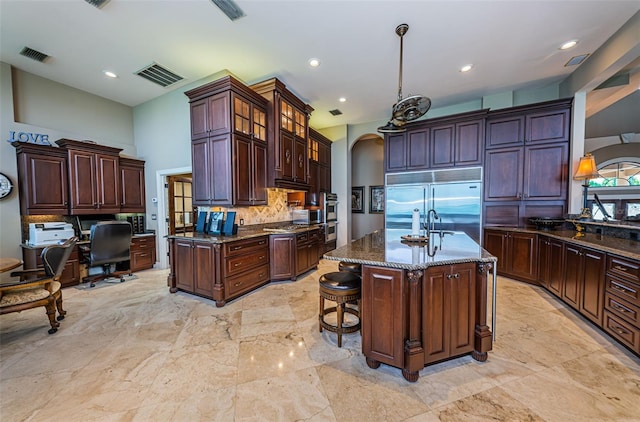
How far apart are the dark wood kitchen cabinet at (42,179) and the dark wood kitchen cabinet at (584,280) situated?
294 inches

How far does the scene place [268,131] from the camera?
4.08 meters

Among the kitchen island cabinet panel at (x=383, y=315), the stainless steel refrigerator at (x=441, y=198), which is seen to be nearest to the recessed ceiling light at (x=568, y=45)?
the stainless steel refrigerator at (x=441, y=198)

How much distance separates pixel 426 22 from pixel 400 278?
2.94 meters

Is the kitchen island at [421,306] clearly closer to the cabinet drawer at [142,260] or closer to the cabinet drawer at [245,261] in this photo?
the cabinet drawer at [245,261]

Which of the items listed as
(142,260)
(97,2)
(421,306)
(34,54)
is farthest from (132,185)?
(421,306)

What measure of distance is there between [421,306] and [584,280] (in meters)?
→ 2.41

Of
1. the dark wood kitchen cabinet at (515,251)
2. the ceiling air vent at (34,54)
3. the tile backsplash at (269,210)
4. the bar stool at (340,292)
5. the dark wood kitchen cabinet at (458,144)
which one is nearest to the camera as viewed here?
the bar stool at (340,292)

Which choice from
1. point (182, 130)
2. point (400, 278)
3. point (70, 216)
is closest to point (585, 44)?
point (400, 278)

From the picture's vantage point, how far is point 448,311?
183 cm

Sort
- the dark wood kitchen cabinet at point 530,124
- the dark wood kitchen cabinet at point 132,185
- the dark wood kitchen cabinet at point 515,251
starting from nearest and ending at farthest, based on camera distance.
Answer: the dark wood kitchen cabinet at point 515,251
the dark wood kitchen cabinet at point 530,124
the dark wood kitchen cabinet at point 132,185

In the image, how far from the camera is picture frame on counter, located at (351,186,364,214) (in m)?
7.57

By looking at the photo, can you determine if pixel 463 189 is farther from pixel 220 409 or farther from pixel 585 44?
pixel 220 409

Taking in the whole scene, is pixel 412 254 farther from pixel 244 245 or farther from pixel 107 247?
pixel 107 247

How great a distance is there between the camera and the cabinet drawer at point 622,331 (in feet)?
6.47
